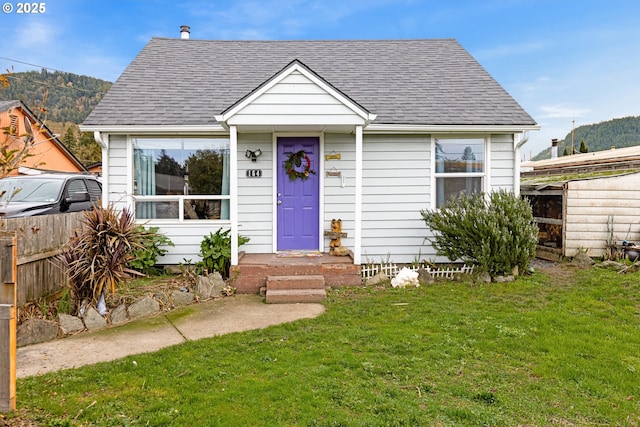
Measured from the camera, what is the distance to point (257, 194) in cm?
808

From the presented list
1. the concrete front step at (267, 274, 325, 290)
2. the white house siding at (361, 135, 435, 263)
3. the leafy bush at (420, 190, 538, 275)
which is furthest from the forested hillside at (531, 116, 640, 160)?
the concrete front step at (267, 274, 325, 290)

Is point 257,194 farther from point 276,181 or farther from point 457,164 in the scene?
point 457,164

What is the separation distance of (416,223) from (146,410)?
20.3ft

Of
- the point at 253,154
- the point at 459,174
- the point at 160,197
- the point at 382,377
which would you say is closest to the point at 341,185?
the point at 253,154

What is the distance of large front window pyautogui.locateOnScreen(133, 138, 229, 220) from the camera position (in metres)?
7.94

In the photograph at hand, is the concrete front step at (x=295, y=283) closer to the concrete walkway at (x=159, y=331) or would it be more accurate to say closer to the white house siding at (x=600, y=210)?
the concrete walkway at (x=159, y=331)

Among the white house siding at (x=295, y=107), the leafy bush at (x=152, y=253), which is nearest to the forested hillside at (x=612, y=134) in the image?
the white house siding at (x=295, y=107)

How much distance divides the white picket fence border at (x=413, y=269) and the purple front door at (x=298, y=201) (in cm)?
119

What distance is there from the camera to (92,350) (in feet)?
14.2

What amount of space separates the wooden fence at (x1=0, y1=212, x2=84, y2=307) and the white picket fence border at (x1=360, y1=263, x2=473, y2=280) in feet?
15.8

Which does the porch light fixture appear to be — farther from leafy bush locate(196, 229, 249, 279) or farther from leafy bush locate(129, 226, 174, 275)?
leafy bush locate(129, 226, 174, 275)

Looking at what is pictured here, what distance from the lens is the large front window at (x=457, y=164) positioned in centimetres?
823

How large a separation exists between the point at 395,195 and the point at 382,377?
5004 millimetres

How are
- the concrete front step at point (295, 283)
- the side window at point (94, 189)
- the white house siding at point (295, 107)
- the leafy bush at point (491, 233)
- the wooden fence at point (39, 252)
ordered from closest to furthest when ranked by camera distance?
1. the wooden fence at point (39, 252)
2. the concrete front step at point (295, 283)
3. the white house siding at point (295, 107)
4. the leafy bush at point (491, 233)
5. the side window at point (94, 189)
